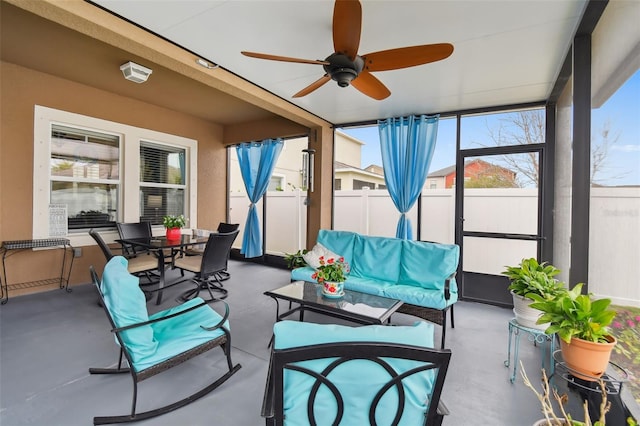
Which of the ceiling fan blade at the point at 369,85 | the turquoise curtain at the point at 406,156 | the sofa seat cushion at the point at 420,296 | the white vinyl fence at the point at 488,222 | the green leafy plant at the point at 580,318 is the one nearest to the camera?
the green leafy plant at the point at 580,318

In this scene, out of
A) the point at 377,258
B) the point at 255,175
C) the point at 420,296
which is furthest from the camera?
the point at 255,175

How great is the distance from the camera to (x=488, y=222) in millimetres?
4043

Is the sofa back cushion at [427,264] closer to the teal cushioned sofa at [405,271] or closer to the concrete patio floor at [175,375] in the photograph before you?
the teal cushioned sofa at [405,271]

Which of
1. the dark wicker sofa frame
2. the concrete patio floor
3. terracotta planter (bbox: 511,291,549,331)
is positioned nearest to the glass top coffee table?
the concrete patio floor

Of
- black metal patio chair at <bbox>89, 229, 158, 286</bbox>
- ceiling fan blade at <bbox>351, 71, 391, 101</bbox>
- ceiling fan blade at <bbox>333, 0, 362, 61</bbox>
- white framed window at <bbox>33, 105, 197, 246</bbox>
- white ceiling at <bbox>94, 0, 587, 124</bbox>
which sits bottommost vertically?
black metal patio chair at <bbox>89, 229, 158, 286</bbox>

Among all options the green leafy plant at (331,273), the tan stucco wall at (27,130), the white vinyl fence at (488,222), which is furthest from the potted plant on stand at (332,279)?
the tan stucco wall at (27,130)

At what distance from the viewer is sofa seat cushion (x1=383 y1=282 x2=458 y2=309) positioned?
2835mm

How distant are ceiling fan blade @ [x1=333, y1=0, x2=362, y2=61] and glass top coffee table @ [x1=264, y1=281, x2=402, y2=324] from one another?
75.8 inches

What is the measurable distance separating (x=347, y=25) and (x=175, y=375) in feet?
8.86

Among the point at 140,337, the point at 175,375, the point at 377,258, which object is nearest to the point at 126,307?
Result: the point at 140,337

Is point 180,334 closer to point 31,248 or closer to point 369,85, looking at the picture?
point 369,85

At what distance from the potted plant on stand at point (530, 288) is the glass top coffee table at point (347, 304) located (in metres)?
0.93

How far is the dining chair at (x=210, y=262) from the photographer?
3.68m

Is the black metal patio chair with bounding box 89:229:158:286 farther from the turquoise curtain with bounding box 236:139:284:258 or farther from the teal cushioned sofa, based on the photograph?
the teal cushioned sofa
